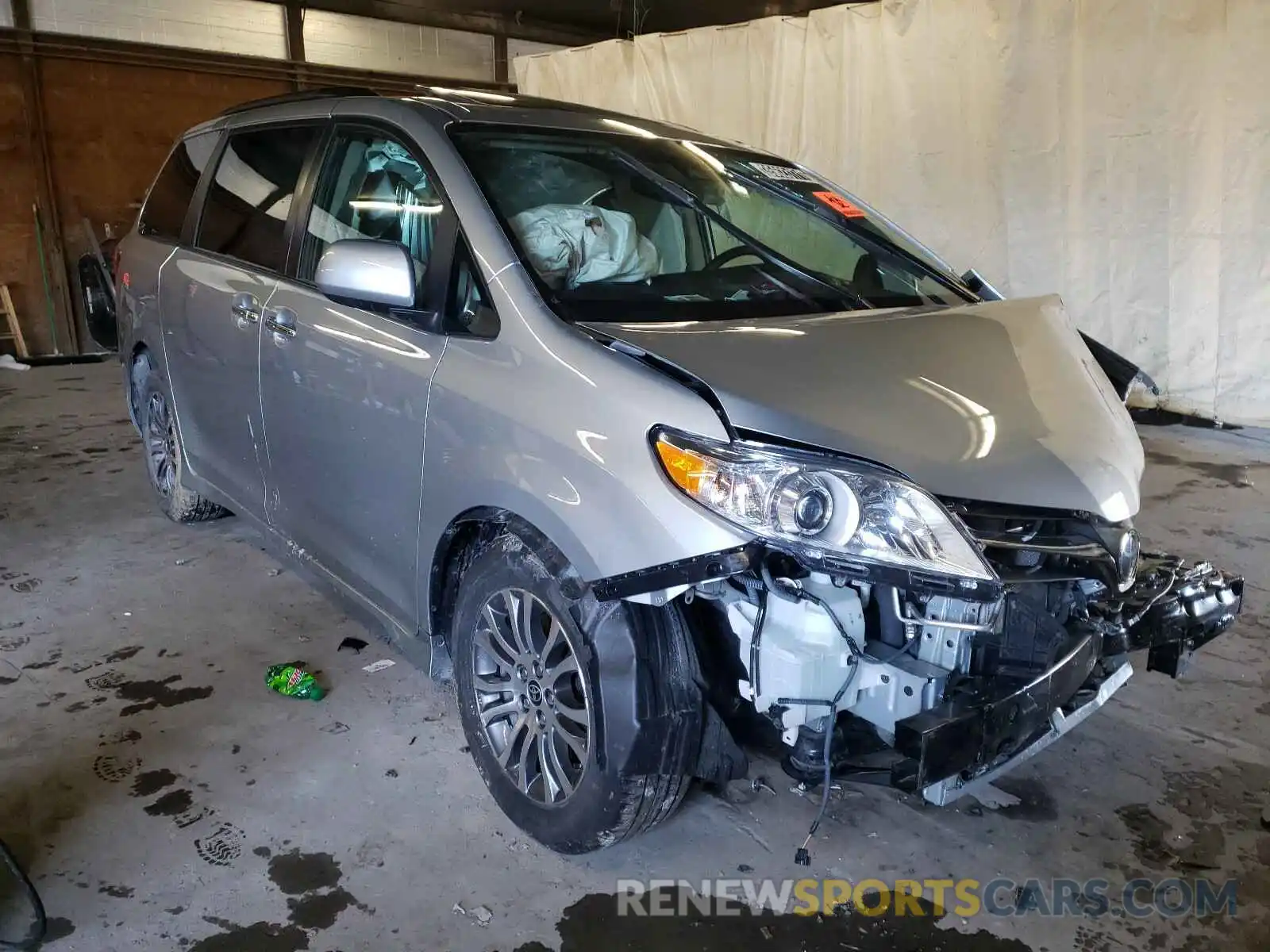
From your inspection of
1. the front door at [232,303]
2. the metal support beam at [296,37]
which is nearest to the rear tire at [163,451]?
the front door at [232,303]

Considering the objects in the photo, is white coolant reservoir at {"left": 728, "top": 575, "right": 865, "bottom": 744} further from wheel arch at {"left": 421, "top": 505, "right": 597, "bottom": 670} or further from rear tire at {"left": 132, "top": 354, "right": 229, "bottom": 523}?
rear tire at {"left": 132, "top": 354, "right": 229, "bottom": 523}

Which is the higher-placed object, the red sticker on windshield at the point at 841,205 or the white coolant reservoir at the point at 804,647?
the red sticker on windshield at the point at 841,205

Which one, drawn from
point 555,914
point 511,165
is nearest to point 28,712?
point 555,914

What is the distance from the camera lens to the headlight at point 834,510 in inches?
62.9

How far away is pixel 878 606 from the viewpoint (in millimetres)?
1858

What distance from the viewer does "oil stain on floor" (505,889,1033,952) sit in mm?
1893

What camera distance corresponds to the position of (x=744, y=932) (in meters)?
1.93

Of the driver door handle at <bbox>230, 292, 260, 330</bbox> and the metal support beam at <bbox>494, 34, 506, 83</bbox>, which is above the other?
the metal support beam at <bbox>494, 34, 506, 83</bbox>

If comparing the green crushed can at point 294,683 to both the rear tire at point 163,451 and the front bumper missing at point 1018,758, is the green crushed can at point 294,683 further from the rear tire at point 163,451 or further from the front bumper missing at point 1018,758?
the front bumper missing at point 1018,758

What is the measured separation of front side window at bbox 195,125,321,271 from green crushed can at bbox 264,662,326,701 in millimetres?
1202

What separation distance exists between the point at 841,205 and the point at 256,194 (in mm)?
1875

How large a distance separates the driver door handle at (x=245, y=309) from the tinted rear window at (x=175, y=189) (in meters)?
0.85

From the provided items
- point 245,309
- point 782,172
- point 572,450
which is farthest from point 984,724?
point 245,309

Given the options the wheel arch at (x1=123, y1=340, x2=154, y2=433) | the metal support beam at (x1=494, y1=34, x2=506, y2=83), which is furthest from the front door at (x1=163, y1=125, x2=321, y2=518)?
the metal support beam at (x1=494, y1=34, x2=506, y2=83)
